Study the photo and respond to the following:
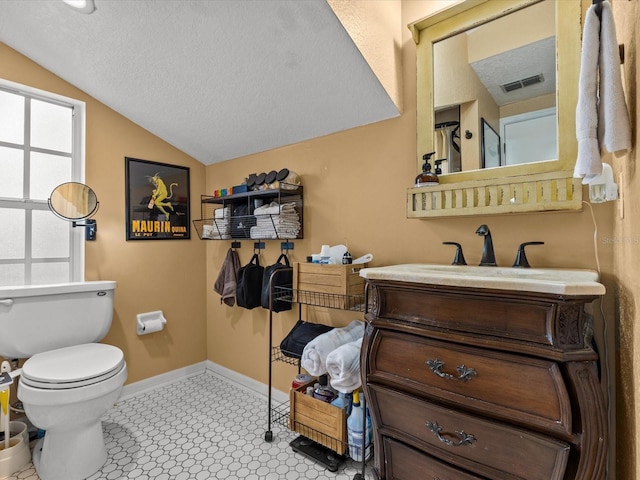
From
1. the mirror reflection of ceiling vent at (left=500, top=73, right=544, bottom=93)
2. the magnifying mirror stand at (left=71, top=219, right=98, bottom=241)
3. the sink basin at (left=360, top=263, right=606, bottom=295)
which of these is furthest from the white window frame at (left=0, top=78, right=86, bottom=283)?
the mirror reflection of ceiling vent at (left=500, top=73, right=544, bottom=93)

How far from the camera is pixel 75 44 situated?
1812mm

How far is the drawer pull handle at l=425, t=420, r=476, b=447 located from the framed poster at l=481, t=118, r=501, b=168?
3.56 feet

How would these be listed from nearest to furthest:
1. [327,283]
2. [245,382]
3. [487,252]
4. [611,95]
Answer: [611,95], [487,252], [327,283], [245,382]

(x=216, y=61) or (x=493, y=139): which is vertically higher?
(x=216, y=61)

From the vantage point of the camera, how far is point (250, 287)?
91.2 inches

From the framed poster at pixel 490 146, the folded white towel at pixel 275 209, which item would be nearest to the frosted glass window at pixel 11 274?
the folded white towel at pixel 275 209

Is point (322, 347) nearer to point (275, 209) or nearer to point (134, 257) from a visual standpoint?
point (275, 209)

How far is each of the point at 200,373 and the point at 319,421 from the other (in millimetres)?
1559

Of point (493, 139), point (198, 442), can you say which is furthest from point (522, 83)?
point (198, 442)

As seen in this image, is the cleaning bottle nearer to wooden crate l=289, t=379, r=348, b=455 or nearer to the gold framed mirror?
wooden crate l=289, t=379, r=348, b=455

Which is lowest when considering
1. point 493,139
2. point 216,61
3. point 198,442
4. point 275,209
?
point 198,442

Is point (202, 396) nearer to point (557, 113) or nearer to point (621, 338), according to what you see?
point (621, 338)

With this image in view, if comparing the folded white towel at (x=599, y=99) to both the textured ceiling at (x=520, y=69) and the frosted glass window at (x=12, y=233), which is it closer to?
the textured ceiling at (x=520, y=69)

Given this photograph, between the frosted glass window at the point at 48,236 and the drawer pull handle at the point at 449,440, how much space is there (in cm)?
240
